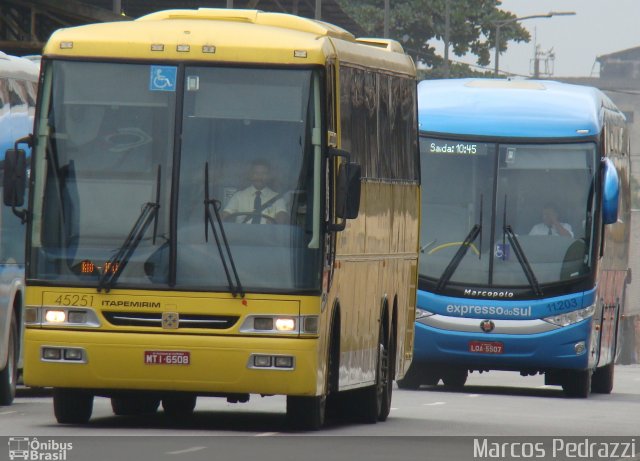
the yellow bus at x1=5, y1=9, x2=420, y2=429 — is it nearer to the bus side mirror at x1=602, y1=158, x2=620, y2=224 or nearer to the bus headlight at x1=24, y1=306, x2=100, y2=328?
the bus headlight at x1=24, y1=306, x2=100, y2=328

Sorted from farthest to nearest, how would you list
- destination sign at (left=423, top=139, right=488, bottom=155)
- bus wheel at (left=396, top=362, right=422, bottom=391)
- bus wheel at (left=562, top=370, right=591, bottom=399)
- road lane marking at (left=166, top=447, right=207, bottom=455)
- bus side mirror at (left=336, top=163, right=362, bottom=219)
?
bus wheel at (left=396, top=362, right=422, bottom=391) < bus wheel at (left=562, top=370, right=591, bottom=399) < destination sign at (left=423, top=139, right=488, bottom=155) < bus side mirror at (left=336, top=163, right=362, bottom=219) < road lane marking at (left=166, top=447, right=207, bottom=455)

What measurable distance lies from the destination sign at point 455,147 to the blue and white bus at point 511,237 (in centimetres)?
1

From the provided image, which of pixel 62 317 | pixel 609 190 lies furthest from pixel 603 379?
pixel 62 317

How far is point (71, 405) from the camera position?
17266 millimetres

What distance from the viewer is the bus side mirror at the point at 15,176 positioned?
16.4m

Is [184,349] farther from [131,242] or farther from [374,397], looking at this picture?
[374,397]

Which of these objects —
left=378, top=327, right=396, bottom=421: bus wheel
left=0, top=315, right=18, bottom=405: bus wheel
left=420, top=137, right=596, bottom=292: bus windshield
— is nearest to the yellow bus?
left=378, top=327, right=396, bottom=421: bus wheel

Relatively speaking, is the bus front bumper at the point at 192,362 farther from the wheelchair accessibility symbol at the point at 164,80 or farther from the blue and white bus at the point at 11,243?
the blue and white bus at the point at 11,243

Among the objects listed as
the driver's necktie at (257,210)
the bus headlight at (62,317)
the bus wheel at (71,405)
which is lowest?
the bus wheel at (71,405)

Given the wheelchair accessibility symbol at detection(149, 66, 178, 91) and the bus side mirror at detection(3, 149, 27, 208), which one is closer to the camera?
the bus side mirror at detection(3, 149, 27, 208)

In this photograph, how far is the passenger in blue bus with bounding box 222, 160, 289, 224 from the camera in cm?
1641

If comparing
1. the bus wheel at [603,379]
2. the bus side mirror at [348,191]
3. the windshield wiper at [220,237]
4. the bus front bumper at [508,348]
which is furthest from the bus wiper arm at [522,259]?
the windshield wiper at [220,237]

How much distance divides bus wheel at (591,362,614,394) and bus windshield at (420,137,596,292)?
412 centimetres

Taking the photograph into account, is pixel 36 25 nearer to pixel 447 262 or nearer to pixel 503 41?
pixel 447 262
